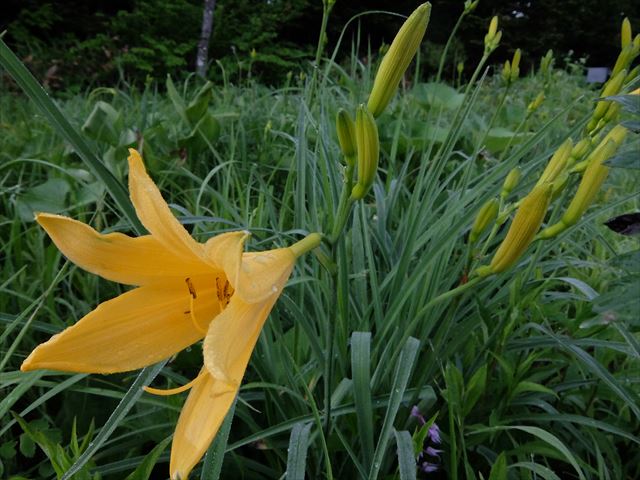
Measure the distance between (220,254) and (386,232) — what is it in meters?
0.91

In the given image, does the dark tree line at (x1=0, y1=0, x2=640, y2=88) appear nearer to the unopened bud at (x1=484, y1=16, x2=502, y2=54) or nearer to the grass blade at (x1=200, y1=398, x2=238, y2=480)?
the unopened bud at (x1=484, y1=16, x2=502, y2=54)

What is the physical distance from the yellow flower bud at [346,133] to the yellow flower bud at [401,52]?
0.09 m

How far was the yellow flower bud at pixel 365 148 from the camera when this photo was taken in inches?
27.5

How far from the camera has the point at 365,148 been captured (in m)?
0.71

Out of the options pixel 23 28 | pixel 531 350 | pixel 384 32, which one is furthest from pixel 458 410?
pixel 384 32

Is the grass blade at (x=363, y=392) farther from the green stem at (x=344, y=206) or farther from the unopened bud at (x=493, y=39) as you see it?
the unopened bud at (x=493, y=39)

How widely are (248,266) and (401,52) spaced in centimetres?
37

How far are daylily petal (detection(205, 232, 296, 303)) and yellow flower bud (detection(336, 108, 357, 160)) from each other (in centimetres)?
17

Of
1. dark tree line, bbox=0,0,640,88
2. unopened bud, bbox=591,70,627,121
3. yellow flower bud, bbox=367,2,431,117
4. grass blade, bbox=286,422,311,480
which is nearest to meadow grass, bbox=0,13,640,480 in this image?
grass blade, bbox=286,422,311,480

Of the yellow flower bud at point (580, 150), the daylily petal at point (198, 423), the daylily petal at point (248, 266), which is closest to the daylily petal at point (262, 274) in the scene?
the daylily petal at point (248, 266)

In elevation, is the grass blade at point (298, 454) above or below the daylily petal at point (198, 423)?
below

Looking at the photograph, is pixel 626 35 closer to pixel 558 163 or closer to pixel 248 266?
pixel 558 163

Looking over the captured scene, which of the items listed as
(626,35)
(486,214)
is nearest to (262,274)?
(486,214)

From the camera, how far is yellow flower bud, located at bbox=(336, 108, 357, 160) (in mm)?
726
